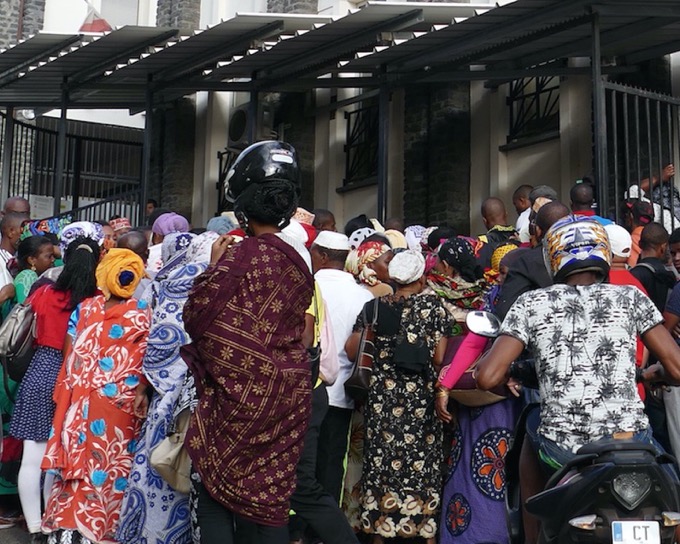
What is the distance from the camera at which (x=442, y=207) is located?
14680 millimetres

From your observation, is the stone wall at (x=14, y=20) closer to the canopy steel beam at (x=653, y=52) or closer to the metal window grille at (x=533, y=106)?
the metal window grille at (x=533, y=106)

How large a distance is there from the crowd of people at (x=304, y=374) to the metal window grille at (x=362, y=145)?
7.49m

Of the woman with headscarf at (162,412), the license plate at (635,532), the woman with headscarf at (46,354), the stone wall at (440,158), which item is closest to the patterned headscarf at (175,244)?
the woman with headscarf at (162,412)

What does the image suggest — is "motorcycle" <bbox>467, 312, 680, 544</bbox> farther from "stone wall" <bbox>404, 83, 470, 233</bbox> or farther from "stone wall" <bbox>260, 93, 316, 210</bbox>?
"stone wall" <bbox>260, 93, 316, 210</bbox>

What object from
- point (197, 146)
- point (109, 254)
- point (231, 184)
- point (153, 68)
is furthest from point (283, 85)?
point (231, 184)

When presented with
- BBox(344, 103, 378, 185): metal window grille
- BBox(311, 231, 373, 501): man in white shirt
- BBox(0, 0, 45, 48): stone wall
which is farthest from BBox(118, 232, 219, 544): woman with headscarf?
BBox(0, 0, 45, 48): stone wall

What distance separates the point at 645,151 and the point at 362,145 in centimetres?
540

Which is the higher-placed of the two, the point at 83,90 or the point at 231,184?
the point at 83,90

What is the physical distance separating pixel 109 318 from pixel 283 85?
27.8 ft

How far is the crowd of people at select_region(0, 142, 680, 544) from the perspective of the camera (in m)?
4.40

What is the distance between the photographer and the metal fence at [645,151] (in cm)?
992

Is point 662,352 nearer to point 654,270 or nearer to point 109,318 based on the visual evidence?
point 654,270

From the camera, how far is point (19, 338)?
294 inches

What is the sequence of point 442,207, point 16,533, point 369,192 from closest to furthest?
point 16,533, point 442,207, point 369,192
